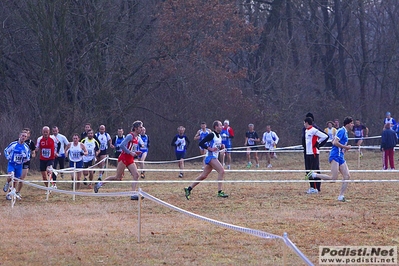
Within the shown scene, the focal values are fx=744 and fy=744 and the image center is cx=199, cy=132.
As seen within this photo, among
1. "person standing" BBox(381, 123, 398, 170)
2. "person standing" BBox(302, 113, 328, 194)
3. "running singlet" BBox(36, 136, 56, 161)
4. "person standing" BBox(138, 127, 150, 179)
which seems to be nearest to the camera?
"person standing" BBox(302, 113, 328, 194)

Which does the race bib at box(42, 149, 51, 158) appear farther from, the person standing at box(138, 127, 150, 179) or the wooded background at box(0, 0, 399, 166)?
the wooded background at box(0, 0, 399, 166)

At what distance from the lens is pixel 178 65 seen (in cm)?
3828

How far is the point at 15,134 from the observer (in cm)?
3086

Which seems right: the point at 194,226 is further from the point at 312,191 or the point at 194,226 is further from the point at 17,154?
the point at 17,154

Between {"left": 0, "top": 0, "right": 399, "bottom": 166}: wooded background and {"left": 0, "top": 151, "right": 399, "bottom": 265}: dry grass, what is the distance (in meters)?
14.1

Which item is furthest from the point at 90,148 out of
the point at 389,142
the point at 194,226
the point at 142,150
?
the point at 389,142

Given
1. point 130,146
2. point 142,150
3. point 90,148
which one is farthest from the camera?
point 142,150

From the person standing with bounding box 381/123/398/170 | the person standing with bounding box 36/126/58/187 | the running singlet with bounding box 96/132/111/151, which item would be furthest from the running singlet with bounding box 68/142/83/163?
the person standing with bounding box 381/123/398/170

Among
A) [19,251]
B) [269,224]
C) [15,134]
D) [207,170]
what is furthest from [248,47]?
[19,251]

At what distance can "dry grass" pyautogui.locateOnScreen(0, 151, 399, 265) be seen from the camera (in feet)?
35.0

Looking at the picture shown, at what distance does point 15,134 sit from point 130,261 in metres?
21.7

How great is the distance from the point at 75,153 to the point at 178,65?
16.8 metres

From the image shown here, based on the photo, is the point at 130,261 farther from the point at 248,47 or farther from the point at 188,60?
the point at 248,47

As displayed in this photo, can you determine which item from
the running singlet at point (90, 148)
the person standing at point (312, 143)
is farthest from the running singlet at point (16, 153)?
the person standing at point (312, 143)
